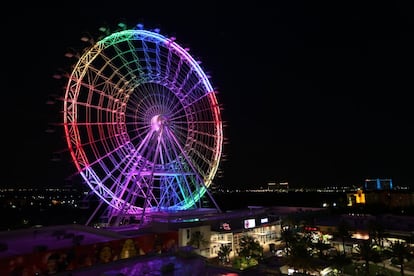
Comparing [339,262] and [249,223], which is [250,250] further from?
[339,262]

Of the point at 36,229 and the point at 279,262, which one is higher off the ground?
the point at 36,229

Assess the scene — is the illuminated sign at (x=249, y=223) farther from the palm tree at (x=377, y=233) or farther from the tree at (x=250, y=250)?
the palm tree at (x=377, y=233)

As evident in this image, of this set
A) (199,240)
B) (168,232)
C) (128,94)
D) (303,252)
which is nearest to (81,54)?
(128,94)

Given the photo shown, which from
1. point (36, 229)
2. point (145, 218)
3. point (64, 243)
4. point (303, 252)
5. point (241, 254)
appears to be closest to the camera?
point (64, 243)

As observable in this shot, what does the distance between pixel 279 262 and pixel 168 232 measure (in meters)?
11.7

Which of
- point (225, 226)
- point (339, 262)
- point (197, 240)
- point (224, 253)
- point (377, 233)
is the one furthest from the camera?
point (377, 233)

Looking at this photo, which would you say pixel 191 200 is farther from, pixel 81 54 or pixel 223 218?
pixel 81 54

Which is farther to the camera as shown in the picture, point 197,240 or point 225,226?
point 225,226

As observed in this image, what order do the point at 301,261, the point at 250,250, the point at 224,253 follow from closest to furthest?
the point at 301,261 < the point at 224,253 < the point at 250,250

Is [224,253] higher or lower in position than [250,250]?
lower

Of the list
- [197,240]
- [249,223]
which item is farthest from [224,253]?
[249,223]

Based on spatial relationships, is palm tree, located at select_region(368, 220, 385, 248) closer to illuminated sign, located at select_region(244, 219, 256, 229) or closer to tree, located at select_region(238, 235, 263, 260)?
illuminated sign, located at select_region(244, 219, 256, 229)

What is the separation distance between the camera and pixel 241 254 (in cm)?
4019

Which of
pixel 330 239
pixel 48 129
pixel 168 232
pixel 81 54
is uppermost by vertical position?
pixel 81 54
